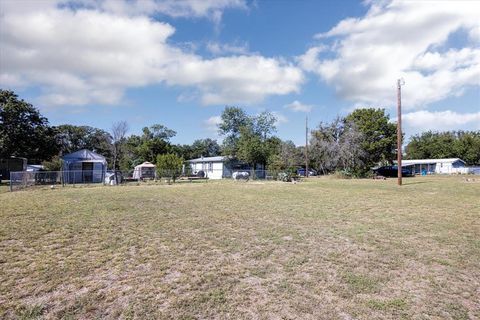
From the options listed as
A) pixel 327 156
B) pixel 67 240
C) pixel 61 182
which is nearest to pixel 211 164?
pixel 327 156

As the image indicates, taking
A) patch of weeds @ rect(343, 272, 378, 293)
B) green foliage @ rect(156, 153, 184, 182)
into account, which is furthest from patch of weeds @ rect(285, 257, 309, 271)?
green foliage @ rect(156, 153, 184, 182)

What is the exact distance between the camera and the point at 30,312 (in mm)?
3414

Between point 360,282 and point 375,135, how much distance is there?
1686 inches

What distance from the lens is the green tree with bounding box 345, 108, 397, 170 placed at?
138 feet

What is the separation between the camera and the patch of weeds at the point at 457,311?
3398mm

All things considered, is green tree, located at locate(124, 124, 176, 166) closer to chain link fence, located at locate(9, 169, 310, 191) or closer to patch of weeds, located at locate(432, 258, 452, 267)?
chain link fence, located at locate(9, 169, 310, 191)

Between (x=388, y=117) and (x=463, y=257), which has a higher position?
(x=388, y=117)

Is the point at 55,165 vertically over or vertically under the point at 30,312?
over

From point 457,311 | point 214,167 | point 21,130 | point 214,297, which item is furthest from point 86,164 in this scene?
point 457,311

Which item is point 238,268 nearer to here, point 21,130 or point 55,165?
point 55,165

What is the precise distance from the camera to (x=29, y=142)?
32.8 metres

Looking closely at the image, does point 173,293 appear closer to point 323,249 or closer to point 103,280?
point 103,280

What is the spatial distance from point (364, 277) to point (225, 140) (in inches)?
1723

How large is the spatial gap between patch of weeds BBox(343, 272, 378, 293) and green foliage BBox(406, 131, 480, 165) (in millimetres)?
75580
